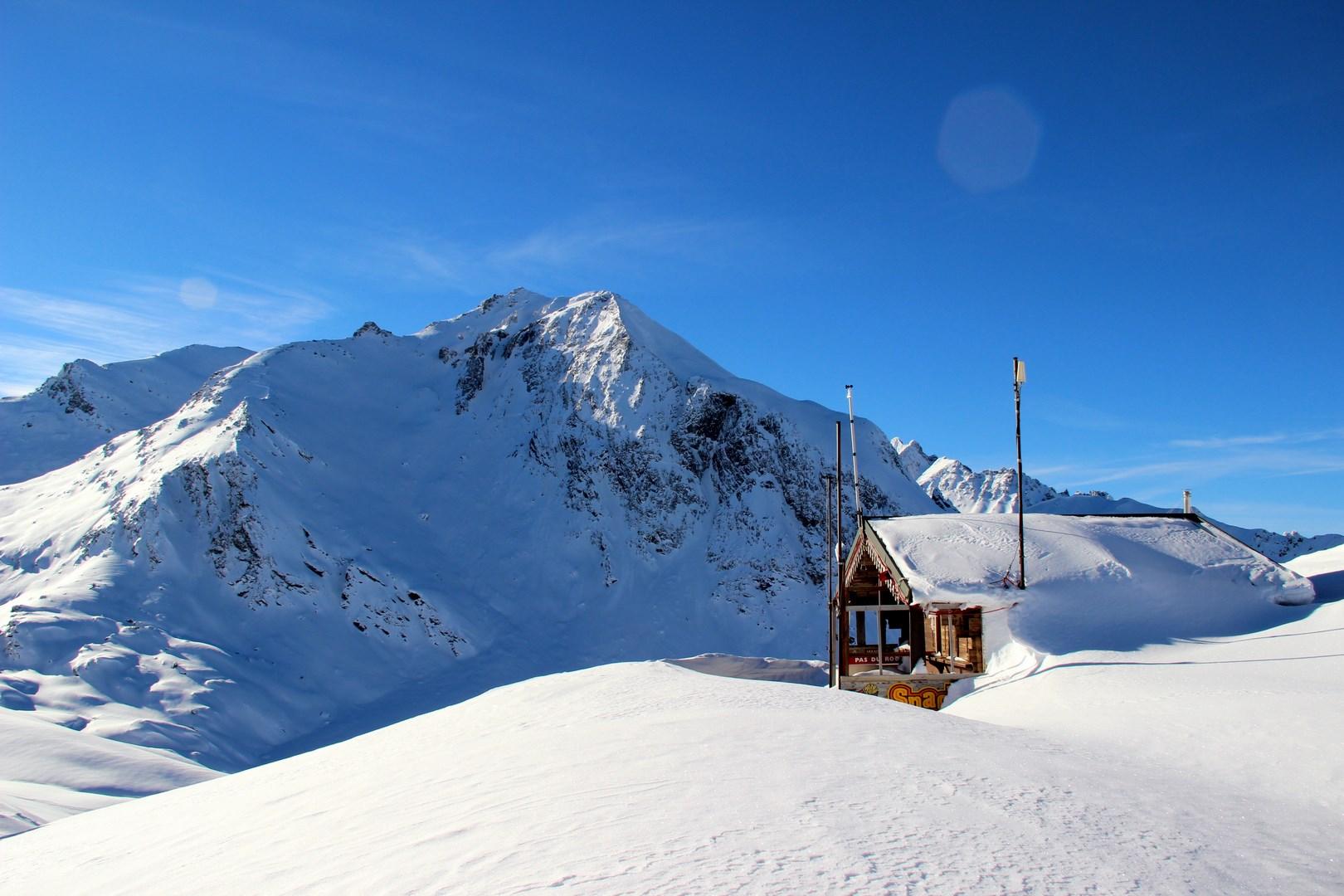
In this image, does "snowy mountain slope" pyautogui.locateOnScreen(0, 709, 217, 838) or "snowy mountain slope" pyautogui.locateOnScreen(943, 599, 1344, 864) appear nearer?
"snowy mountain slope" pyautogui.locateOnScreen(943, 599, 1344, 864)

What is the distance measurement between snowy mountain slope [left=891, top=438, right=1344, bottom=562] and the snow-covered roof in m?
71.0

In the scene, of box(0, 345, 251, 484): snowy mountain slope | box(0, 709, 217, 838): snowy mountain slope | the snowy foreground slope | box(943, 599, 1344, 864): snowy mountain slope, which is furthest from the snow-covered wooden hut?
box(0, 345, 251, 484): snowy mountain slope

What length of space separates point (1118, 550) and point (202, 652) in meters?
31.3

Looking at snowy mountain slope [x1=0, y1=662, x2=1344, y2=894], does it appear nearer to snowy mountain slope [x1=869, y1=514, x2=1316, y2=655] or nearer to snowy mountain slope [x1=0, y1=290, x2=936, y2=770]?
snowy mountain slope [x1=869, y1=514, x2=1316, y2=655]

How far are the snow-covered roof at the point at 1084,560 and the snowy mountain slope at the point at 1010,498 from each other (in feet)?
233

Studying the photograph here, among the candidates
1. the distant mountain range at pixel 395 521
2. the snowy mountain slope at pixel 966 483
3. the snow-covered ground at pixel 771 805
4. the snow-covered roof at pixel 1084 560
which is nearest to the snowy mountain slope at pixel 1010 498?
the snowy mountain slope at pixel 966 483

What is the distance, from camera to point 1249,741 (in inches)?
412

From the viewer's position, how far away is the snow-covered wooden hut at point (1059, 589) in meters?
19.2

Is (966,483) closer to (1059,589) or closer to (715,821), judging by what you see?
(1059,589)

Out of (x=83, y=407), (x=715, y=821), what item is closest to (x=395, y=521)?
(x=83, y=407)

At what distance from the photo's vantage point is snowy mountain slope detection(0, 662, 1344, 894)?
5.13 meters

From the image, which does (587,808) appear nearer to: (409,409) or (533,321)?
(409,409)

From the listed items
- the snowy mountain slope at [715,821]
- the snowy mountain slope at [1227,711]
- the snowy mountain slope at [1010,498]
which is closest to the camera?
the snowy mountain slope at [715,821]

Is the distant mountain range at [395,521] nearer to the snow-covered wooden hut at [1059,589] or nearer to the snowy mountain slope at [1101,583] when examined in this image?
the snow-covered wooden hut at [1059,589]
